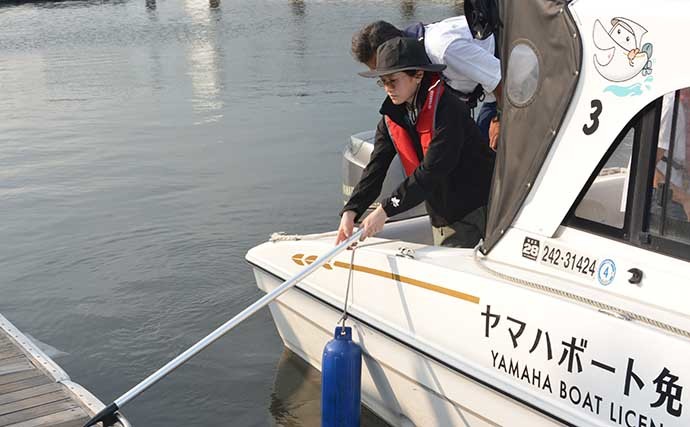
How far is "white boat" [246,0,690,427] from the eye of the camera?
3.02 metres

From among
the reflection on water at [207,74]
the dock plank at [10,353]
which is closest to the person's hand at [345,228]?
the dock plank at [10,353]

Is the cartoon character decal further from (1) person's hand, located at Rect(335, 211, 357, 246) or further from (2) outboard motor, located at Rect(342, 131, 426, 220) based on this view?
(2) outboard motor, located at Rect(342, 131, 426, 220)

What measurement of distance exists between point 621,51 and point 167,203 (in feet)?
24.1

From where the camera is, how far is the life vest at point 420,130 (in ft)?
13.6

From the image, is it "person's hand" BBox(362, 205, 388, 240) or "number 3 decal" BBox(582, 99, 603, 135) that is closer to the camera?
"number 3 decal" BBox(582, 99, 603, 135)

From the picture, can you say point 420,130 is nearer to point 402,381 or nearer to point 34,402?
point 402,381

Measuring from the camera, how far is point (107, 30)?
3055 cm

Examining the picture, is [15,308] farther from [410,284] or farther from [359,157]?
[410,284]

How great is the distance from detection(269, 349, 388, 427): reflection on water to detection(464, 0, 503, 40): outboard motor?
101 inches

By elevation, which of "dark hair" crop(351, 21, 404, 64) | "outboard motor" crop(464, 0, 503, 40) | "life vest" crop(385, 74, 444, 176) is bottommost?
"life vest" crop(385, 74, 444, 176)

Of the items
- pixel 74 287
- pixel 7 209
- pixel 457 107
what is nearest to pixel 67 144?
pixel 7 209

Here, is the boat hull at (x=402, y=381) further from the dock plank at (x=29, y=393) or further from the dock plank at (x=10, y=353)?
the dock plank at (x=10, y=353)

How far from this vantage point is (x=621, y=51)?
10.3 ft

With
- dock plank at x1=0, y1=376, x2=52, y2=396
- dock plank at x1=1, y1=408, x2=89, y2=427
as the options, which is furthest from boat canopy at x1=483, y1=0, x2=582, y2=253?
dock plank at x1=0, y1=376, x2=52, y2=396
